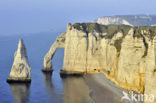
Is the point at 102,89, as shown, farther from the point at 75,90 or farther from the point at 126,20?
the point at 126,20

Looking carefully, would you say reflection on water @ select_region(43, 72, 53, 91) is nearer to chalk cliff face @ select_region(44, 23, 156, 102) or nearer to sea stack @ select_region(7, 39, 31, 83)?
chalk cliff face @ select_region(44, 23, 156, 102)

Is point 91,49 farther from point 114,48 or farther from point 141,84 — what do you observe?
point 141,84

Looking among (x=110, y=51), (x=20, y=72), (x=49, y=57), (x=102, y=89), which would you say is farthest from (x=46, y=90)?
(x=49, y=57)

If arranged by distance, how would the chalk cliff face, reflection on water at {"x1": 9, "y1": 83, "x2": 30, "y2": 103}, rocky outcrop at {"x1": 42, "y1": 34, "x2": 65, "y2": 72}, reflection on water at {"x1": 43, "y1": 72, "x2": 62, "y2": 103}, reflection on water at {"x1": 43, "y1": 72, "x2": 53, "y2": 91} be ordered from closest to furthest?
reflection on water at {"x1": 43, "y1": 72, "x2": 62, "y2": 103} → reflection on water at {"x1": 9, "y1": 83, "x2": 30, "y2": 103} → the chalk cliff face → reflection on water at {"x1": 43, "y1": 72, "x2": 53, "y2": 91} → rocky outcrop at {"x1": 42, "y1": 34, "x2": 65, "y2": 72}

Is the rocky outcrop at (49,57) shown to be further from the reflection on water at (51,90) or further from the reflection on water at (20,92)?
the reflection on water at (20,92)

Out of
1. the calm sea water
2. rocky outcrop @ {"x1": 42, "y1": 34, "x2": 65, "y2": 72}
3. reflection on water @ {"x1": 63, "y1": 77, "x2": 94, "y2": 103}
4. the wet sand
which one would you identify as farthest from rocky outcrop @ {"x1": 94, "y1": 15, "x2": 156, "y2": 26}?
reflection on water @ {"x1": 63, "y1": 77, "x2": 94, "y2": 103}
